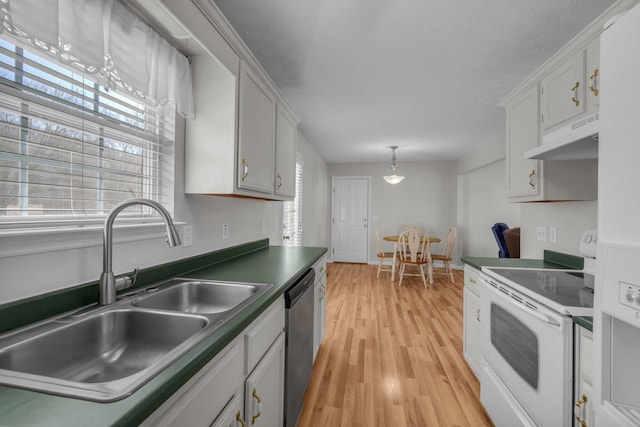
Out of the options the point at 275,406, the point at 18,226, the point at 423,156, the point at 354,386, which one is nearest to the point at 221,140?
the point at 18,226

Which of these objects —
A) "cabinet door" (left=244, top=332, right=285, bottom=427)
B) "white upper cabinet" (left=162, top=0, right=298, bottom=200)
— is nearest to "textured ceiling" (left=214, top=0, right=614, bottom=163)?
"white upper cabinet" (left=162, top=0, right=298, bottom=200)

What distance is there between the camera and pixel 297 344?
5.18 feet

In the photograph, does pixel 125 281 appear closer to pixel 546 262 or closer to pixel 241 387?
pixel 241 387

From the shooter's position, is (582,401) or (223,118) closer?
(582,401)

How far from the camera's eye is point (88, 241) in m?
1.07

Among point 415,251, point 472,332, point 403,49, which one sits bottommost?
point 472,332

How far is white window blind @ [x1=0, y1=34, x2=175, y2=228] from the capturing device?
2.88ft

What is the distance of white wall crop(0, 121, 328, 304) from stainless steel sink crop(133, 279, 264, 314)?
0.20 metres

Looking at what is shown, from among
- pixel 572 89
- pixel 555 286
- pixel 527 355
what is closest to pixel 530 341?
pixel 527 355

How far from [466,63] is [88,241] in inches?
103

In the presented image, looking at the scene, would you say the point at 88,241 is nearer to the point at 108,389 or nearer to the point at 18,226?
the point at 18,226

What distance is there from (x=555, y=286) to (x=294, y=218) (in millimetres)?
3140

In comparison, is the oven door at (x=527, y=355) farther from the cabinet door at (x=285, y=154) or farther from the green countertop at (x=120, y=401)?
the cabinet door at (x=285, y=154)

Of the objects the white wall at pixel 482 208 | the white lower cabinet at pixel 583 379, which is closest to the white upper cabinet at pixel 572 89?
the white lower cabinet at pixel 583 379
